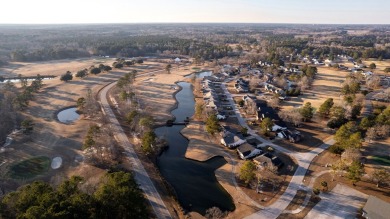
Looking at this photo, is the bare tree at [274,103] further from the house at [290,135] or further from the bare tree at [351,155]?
the bare tree at [351,155]

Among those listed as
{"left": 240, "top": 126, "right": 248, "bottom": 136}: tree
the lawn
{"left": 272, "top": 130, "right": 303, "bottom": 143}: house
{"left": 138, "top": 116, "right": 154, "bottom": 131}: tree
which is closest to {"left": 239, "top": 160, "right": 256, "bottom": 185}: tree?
{"left": 240, "top": 126, "right": 248, "bottom": 136}: tree

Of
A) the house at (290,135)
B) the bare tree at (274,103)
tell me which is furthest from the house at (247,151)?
the bare tree at (274,103)

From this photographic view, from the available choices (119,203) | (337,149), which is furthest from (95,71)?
(337,149)

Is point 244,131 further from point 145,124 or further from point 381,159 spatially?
point 381,159

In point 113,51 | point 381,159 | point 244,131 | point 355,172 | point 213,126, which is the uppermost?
point 113,51

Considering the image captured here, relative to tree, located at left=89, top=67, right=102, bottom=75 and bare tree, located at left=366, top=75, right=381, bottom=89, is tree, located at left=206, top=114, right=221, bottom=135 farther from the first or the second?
tree, located at left=89, top=67, right=102, bottom=75

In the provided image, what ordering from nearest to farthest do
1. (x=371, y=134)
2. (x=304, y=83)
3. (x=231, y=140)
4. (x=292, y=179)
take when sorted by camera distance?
(x=292, y=179)
(x=371, y=134)
(x=231, y=140)
(x=304, y=83)

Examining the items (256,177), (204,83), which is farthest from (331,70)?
(256,177)
